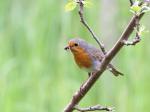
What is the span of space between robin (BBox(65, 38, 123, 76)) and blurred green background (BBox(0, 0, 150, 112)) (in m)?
0.85

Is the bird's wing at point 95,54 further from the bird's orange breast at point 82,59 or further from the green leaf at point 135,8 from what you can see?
the green leaf at point 135,8

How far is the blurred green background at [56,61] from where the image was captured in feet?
6.79

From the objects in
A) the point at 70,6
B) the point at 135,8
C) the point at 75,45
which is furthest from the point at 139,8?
the point at 75,45

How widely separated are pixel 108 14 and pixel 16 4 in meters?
0.36

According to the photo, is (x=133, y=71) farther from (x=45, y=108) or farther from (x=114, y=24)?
(x=45, y=108)

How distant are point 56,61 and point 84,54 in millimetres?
916

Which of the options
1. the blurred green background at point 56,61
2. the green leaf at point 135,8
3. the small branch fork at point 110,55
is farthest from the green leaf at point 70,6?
the blurred green background at point 56,61

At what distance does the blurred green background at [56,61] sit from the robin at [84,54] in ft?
2.79

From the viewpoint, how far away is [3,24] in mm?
2225

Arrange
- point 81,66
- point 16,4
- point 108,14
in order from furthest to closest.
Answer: point 16,4, point 108,14, point 81,66

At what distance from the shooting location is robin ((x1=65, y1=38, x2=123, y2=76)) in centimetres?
110

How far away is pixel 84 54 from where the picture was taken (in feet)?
3.84

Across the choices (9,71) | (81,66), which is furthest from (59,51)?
(81,66)

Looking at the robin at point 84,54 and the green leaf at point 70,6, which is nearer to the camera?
the green leaf at point 70,6
